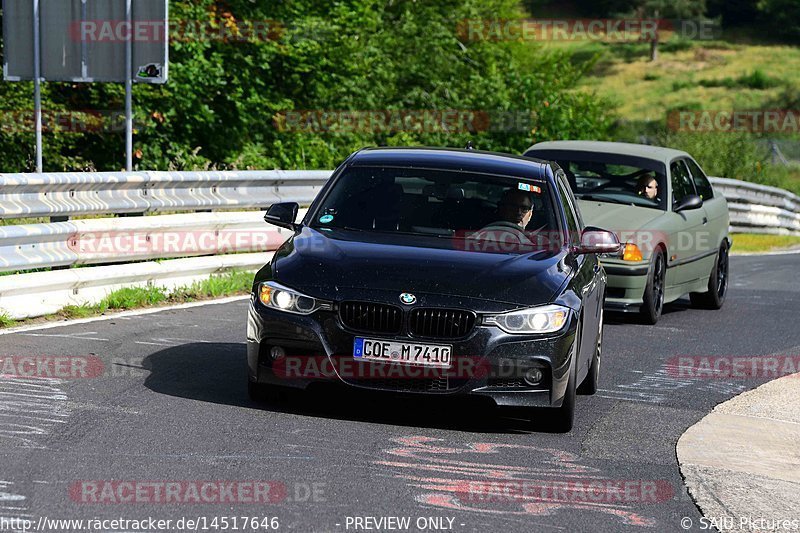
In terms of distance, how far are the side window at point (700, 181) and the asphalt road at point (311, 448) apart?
16.1 feet

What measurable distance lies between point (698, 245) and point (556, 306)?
713cm

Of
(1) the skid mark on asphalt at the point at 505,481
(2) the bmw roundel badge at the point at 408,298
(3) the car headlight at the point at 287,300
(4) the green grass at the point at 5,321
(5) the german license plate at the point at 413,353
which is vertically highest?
(2) the bmw roundel badge at the point at 408,298

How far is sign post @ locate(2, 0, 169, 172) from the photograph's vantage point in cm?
1630

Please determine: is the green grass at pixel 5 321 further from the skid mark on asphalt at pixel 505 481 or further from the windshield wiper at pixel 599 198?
the windshield wiper at pixel 599 198

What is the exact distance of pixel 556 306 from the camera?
24.3 feet

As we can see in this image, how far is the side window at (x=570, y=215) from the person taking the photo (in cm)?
864

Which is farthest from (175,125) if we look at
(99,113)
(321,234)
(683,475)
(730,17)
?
(730,17)

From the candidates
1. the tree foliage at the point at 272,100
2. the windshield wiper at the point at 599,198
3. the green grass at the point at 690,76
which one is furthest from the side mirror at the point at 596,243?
the green grass at the point at 690,76

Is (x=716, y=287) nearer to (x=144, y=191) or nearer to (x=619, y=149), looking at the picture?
(x=619, y=149)

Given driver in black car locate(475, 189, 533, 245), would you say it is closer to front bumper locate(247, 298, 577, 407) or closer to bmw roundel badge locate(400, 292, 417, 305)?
front bumper locate(247, 298, 577, 407)

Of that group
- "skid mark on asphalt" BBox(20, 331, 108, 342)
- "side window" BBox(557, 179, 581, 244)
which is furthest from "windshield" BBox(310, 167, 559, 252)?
"skid mark on asphalt" BBox(20, 331, 108, 342)

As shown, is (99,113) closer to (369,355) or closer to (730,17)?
(369,355)

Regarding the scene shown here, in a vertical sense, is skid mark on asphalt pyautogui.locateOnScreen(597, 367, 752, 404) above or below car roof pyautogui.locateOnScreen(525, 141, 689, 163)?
below

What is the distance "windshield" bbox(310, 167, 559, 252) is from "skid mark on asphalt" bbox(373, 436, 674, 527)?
1639 millimetres
